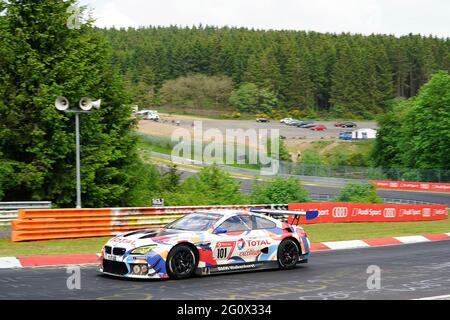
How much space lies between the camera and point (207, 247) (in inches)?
550

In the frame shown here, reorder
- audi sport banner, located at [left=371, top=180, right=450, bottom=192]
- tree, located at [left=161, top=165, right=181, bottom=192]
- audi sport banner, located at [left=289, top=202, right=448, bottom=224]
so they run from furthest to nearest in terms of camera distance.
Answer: audi sport banner, located at [left=371, top=180, right=450, bottom=192] < tree, located at [left=161, top=165, right=181, bottom=192] < audi sport banner, located at [left=289, top=202, right=448, bottom=224]

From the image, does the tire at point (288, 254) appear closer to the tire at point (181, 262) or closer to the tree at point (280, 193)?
the tire at point (181, 262)

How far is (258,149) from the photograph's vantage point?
8912 centimetres

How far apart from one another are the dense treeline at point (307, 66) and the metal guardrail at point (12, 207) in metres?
116

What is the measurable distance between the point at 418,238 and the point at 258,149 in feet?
207

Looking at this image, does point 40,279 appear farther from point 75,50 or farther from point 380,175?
point 380,175

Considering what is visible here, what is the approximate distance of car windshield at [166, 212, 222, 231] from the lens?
14.5 metres

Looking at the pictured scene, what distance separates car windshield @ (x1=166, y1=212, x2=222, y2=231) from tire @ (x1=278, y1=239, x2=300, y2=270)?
68.7 inches

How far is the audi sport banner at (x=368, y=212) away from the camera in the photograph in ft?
108

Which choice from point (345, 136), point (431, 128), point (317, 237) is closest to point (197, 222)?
point (317, 237)

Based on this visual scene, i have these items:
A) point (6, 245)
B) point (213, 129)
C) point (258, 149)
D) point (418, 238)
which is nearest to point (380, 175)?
point (258, 149)

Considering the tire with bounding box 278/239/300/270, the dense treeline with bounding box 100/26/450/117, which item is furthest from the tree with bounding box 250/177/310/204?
the dense treeline with bounding box 100/26/450/117

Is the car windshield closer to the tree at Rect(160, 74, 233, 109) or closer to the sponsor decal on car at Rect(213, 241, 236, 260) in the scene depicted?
the sponsor decal on car at Rect(213, 241, 236, 260)

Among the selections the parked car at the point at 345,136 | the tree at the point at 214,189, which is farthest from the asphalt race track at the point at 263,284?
the parked car at the point at 345,136
